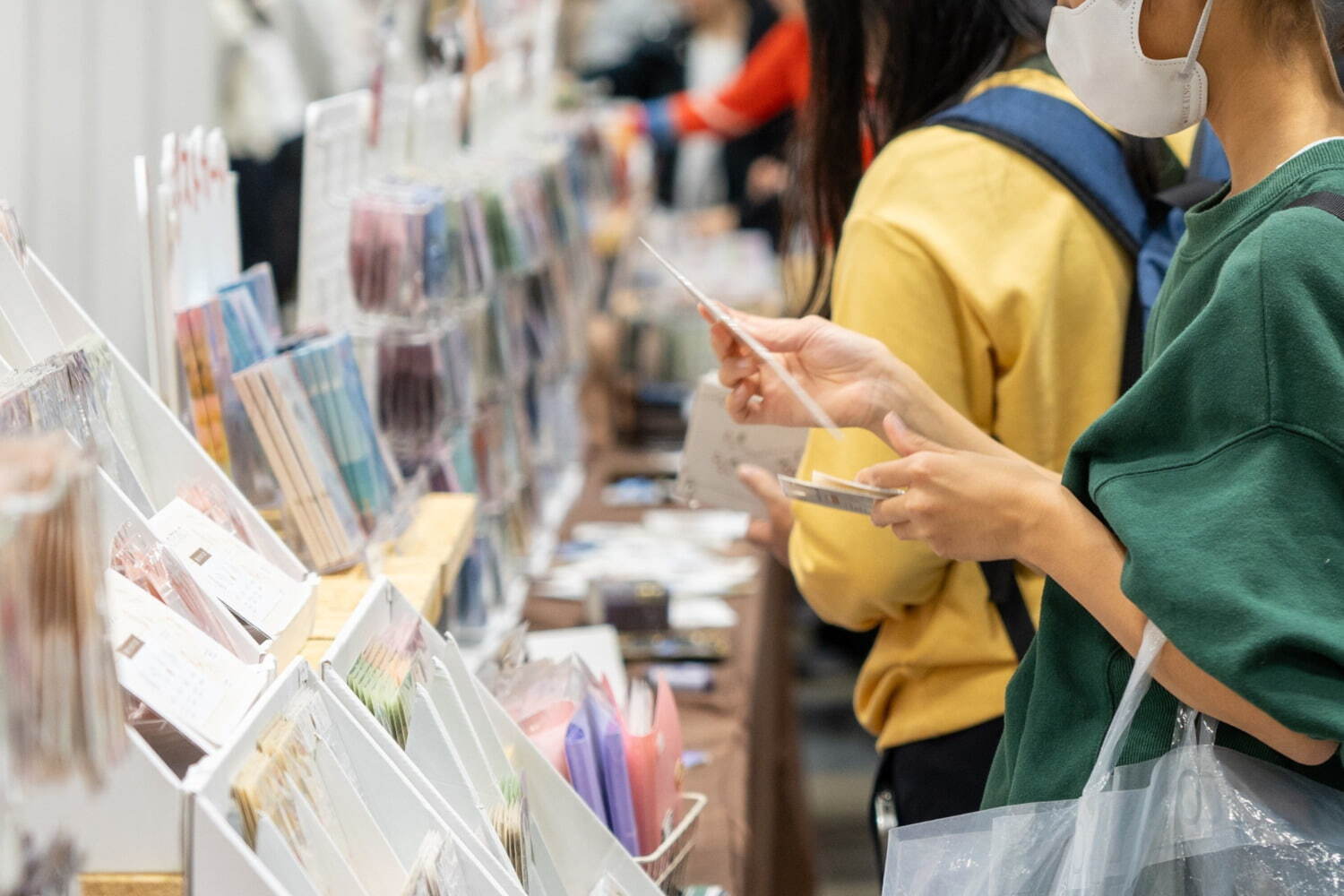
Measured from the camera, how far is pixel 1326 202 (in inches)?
37.4

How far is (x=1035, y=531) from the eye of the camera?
1.10 metres

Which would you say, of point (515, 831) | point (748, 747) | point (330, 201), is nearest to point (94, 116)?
point (330, 201)

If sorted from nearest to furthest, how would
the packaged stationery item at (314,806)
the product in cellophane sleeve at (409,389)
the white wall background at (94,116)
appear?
the packaged stationery item at (314,806), the product in cellophane sleeve at (409,389), the white wall background at (94,116)

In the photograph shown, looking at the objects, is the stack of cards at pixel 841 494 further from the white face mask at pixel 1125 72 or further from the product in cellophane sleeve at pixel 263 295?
the product in cellophane sleeve at pixel 263 295

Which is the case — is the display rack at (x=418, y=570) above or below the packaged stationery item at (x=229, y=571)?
below

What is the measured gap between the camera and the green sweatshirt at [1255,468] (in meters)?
0.90

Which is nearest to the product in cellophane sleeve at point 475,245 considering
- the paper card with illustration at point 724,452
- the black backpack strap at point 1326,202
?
the paper card with illustration at point 724,452

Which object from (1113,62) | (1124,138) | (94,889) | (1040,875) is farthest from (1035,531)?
(94,889)

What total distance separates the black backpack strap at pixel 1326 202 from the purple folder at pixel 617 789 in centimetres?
77

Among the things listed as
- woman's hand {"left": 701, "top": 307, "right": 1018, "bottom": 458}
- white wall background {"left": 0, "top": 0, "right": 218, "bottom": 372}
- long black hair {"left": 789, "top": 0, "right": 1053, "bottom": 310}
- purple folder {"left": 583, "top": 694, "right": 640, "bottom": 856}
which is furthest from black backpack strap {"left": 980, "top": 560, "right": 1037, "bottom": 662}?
white wall background {"left": 0, "top": 0, "right": 218, "bottom": 372}

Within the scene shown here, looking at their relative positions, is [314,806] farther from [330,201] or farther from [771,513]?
[330,201]

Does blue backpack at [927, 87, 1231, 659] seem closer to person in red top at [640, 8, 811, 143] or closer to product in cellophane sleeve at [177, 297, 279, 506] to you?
product in cellophane sleeve at [177, 297, 279, 506]

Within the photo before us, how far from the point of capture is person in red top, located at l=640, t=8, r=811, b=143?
608 centimetres

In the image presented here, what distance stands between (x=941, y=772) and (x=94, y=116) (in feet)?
9.47
